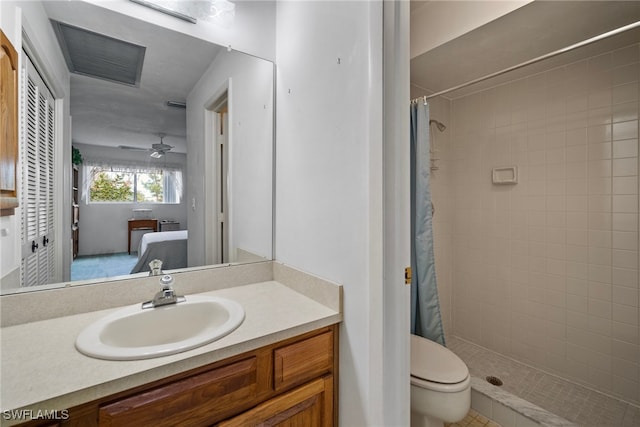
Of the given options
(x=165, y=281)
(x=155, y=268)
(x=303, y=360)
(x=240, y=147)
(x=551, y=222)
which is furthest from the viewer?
(x=551, y=222)

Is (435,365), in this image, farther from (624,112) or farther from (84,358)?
(624,112)

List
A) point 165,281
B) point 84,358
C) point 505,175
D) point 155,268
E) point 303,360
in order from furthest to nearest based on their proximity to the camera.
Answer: point 505,175, point 155,268, point 165,281, point 303,360, point 84,358

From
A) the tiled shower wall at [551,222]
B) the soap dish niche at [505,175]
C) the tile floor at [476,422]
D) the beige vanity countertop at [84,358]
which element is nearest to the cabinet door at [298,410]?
the beige vanity countertop at [84,358]

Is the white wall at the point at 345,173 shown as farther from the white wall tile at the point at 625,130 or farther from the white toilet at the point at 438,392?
the white wall tile at the point at 625,130

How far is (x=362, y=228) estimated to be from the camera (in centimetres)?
93

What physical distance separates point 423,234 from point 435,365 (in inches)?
27.6

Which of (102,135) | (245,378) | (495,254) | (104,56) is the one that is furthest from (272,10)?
(495,254)

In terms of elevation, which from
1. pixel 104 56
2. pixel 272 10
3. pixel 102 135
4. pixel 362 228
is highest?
pixel 272 10

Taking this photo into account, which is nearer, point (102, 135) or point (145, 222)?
point (102, 135)

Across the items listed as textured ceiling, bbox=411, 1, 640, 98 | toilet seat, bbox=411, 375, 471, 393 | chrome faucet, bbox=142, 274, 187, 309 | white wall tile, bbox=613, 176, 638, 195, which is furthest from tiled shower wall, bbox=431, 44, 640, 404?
chrome faucet, bbox=142, 274, 187, 309

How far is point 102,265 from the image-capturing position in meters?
1.10

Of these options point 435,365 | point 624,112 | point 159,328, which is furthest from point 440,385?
point 624,112

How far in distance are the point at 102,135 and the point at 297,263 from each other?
957 millimetres

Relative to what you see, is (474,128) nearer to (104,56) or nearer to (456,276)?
(456,276)
